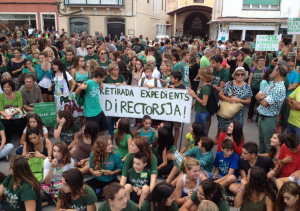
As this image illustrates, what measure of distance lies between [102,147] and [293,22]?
6444 mm

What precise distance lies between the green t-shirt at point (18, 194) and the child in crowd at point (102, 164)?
926 millimetres

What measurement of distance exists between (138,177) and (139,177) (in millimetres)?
14

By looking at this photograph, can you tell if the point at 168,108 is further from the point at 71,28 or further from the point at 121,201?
the point at 71,28

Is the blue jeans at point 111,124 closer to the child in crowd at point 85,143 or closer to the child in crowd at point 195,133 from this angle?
the child in crowd at point 85,143

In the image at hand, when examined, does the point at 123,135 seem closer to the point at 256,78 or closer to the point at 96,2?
the point at 256,78

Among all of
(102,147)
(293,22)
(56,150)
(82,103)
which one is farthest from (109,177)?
(293,22)

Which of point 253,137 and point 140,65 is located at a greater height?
point 140,65

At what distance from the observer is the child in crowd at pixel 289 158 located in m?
3.70

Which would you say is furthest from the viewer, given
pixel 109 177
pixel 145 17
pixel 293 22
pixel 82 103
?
pixel 145 17

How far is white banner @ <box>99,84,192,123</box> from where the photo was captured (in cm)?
532

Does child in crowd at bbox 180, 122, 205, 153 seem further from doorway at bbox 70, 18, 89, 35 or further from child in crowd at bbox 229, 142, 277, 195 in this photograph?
doorway at bbox 70, 18, 89, 35

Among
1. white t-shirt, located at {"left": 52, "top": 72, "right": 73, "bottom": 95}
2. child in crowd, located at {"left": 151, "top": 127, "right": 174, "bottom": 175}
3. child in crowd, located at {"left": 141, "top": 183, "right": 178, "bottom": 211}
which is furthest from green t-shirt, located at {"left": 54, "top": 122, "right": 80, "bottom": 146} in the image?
child in crowd, located at {"left": 141, "top": 183, "right": 178, "bottom": 211}

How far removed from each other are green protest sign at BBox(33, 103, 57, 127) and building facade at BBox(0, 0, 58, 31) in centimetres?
1905

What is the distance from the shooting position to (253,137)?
6359mm
